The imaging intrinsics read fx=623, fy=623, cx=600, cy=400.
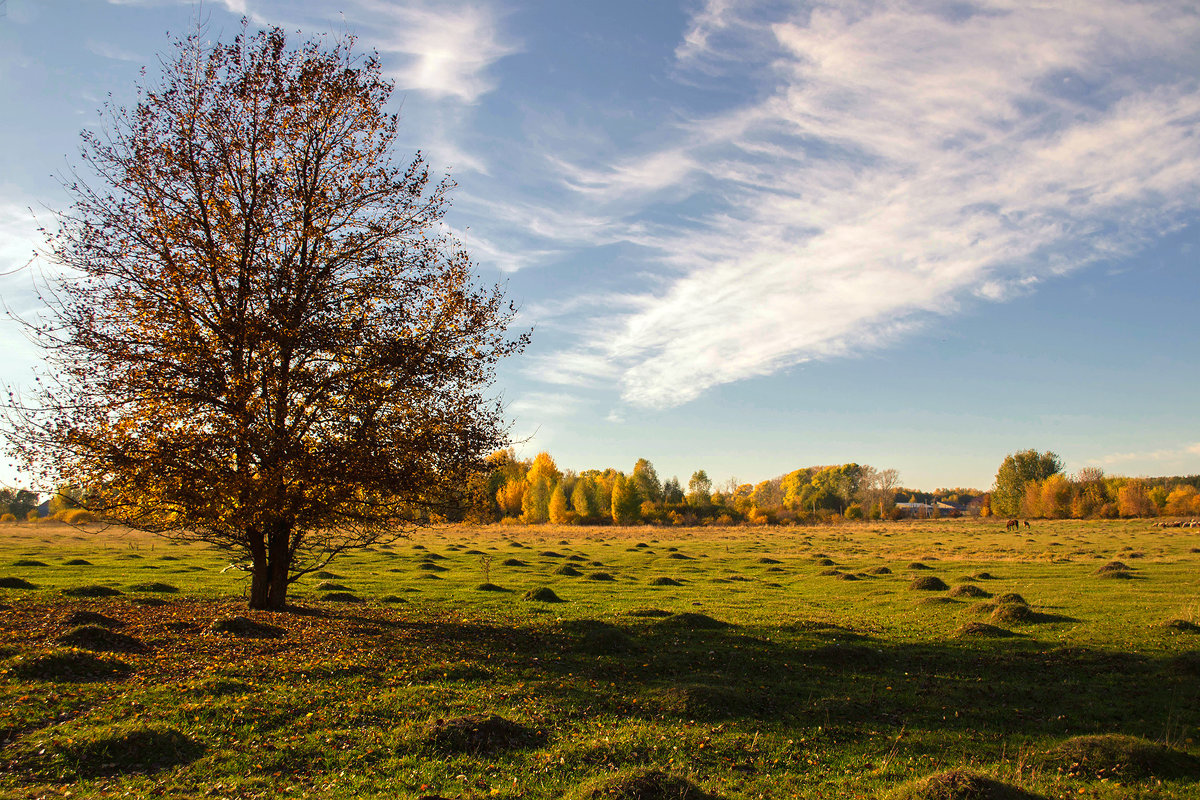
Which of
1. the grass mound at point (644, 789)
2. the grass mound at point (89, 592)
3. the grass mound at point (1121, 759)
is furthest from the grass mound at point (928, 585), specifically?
the grass mound at point (89, 592)

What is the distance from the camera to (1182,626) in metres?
22.5

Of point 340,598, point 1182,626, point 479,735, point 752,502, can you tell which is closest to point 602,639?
point 479,735

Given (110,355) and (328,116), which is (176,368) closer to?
(110,355)

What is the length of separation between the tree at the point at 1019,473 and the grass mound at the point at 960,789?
171 m

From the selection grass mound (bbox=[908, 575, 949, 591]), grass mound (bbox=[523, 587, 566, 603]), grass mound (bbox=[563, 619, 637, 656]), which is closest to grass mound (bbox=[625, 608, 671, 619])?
grass mound (bbox=[563, 619, 637, 656])

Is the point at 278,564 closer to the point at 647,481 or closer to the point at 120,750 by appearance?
the point at 120,750

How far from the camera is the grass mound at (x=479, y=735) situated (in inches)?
448

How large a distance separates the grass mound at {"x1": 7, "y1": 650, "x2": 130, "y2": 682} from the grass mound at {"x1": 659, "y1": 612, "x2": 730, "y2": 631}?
16.0 meters

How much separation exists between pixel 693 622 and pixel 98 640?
58.9ft

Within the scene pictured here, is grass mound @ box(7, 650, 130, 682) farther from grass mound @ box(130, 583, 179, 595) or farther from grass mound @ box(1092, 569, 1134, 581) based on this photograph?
grass mound @ box(1092, 569, 1134, 581)

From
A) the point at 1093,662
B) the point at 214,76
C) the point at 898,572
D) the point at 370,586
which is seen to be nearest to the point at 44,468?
the point at 214,76

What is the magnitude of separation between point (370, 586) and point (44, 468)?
18942 mm

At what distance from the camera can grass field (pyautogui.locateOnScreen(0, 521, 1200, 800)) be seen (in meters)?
10.3

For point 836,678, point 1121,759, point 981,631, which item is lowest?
point 836,678
